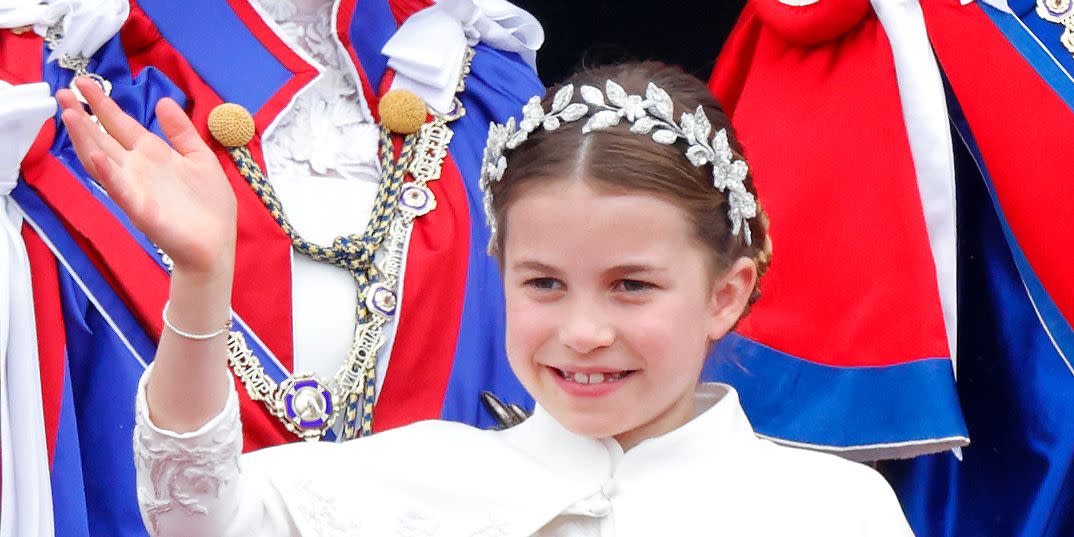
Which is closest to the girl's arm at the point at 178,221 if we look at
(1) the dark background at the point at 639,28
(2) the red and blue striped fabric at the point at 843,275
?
(2) the red and blue striped fabric at the point at 843,275

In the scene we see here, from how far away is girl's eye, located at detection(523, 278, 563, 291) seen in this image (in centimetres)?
160

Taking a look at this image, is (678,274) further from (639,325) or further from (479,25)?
(479,25)

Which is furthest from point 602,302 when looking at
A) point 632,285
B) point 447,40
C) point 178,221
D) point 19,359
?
point 447,40

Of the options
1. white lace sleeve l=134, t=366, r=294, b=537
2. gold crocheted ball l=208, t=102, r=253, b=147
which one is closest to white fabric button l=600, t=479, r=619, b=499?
white lace sleeve l=134, t=366, r=294, b=537

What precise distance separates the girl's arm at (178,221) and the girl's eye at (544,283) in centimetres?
29

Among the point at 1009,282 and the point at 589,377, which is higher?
the point at 589,377

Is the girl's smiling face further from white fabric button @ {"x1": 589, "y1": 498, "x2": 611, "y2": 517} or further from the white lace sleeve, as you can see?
the white lace sleeve

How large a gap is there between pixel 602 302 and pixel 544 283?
7 centimetres

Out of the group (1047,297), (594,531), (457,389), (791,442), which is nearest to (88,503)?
(457,389)

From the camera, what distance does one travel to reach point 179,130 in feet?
4.94

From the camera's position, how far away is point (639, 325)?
1571 millimetres

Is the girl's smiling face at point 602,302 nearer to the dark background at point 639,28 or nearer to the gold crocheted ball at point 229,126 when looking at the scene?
the gold crocheted ball at point 229,126

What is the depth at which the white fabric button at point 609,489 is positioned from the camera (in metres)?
1.63

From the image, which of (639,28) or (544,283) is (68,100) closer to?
(544,283)
